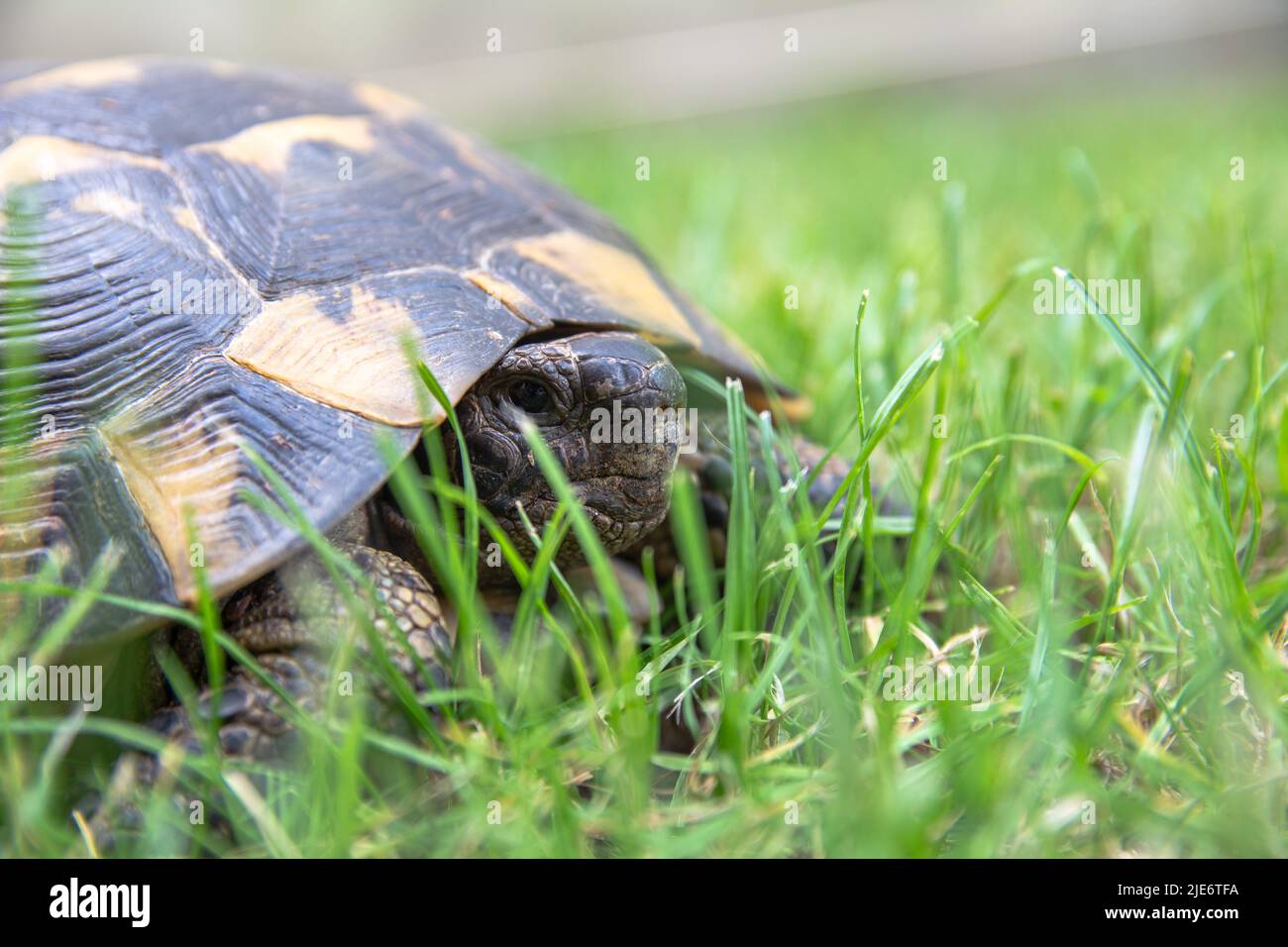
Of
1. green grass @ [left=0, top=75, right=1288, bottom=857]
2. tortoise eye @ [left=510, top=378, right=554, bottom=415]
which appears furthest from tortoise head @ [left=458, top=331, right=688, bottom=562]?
green grass @ [left=0, top=75, right=1288, bottom=857]

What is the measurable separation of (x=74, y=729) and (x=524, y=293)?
110cm

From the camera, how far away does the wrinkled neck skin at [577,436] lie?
1865 mm

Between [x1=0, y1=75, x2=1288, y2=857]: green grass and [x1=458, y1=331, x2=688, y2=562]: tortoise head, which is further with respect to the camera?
[x1=458, y1=331, x2=688, y2=562]: tortoise head

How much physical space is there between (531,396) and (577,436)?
115mm

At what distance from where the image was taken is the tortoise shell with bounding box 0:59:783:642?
5.48ft

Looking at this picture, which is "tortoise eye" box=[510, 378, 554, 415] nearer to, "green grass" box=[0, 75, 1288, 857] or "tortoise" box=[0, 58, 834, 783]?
"tortoise" box=[0, 58, 834, 783]

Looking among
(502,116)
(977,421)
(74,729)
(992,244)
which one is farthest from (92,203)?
(502,116)

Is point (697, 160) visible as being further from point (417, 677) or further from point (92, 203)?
point (417, 677)

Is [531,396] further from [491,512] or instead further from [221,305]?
[221,305]

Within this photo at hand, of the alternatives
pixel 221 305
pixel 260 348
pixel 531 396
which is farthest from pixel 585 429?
pixel 221 305

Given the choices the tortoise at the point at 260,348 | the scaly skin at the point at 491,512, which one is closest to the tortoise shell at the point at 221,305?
the tortoise at the point at 260,348

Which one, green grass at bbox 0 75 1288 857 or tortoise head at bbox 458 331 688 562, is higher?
tortoise head at bbox 458 331 688 562

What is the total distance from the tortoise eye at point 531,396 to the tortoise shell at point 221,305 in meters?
0.08
